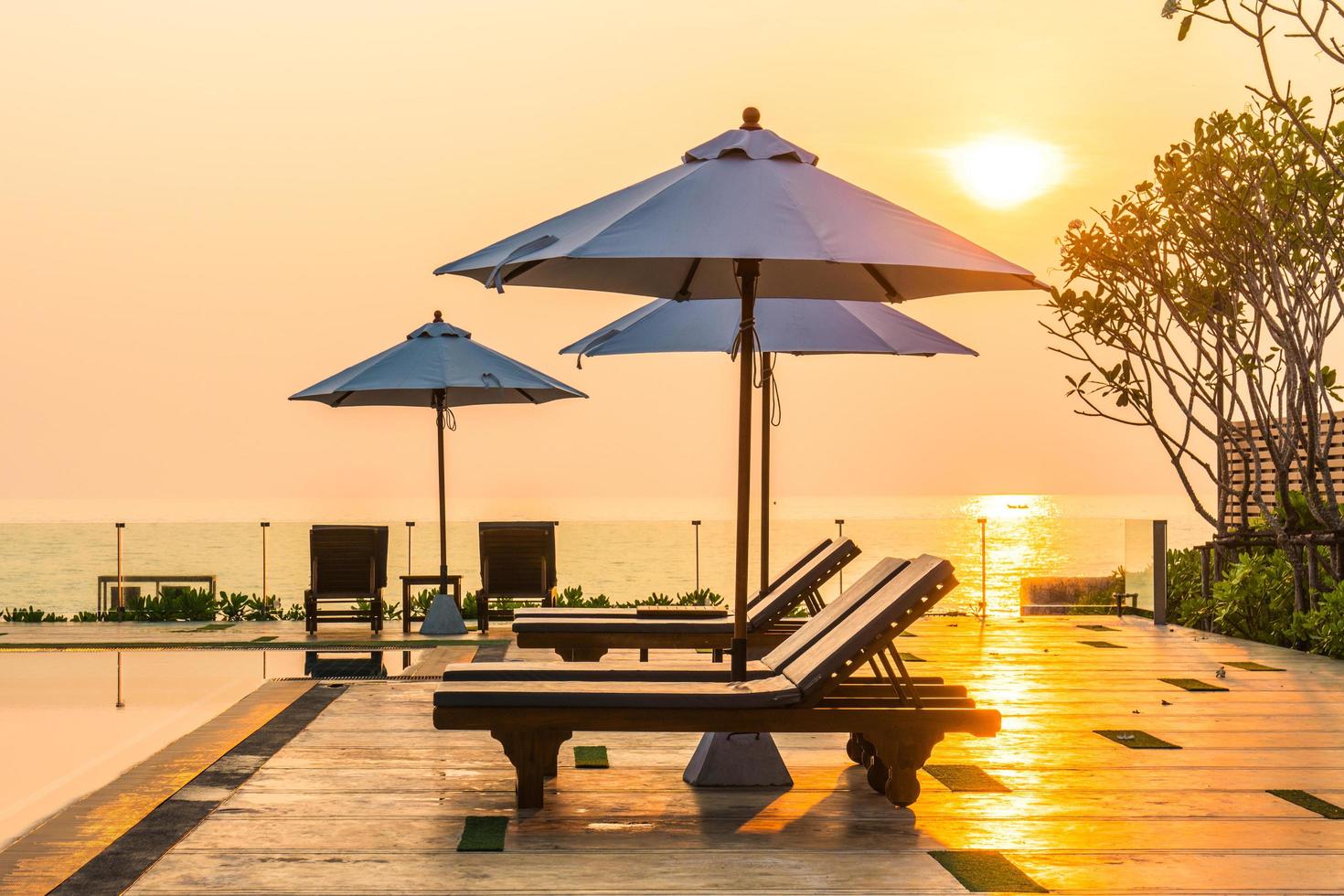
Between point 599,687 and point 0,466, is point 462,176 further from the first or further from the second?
point 599,687

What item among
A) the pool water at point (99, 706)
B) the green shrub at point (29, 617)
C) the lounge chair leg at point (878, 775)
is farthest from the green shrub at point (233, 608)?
the lounge chair leg at point (878, 775)

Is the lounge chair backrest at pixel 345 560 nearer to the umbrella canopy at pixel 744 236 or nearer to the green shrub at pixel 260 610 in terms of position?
the green shrub at pixel 260 610

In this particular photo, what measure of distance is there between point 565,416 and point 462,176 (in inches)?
286

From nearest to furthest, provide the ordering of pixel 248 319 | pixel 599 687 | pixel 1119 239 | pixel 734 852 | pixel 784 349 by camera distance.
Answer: pixel 734 852, pixel 599 687, pixel 784 349, pixel 1119 239, pixel 248 319

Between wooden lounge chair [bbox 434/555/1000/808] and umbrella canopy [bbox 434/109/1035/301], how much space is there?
109 cm

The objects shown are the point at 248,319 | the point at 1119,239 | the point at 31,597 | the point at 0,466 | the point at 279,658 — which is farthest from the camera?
the point at 248,319

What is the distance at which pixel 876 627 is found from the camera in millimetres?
4828

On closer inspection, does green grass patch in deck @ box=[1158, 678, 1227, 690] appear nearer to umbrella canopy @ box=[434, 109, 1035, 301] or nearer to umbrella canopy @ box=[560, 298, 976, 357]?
umbrella canopy @ box=[560, 298, 976, 357]

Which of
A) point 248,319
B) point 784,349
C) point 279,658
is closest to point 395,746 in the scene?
point 784,349

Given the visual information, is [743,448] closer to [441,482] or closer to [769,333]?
[769,333]

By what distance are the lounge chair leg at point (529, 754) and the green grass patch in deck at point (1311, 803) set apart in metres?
2.64

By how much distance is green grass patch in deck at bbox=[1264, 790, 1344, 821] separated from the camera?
16.7 feet

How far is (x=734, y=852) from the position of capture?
14.7 ft

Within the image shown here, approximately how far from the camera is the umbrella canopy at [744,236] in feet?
15.1
